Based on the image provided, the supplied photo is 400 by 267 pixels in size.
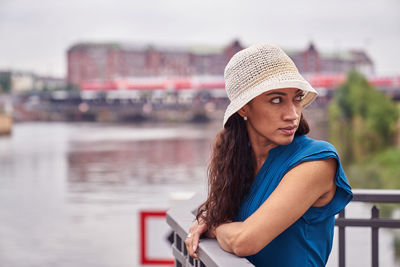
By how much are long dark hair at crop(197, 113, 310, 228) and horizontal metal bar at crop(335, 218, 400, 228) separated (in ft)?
1.48

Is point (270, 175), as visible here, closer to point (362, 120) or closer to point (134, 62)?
point (362, 120)

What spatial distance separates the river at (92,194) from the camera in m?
14.7

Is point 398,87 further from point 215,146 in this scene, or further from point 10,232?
point 215,146

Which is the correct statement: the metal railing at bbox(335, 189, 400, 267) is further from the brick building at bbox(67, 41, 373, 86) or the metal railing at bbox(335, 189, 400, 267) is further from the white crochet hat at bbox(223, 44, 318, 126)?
the brick building at bbox(67, 41, 373, 86)

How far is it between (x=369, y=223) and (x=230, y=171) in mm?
552

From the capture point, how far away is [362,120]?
27.2 m

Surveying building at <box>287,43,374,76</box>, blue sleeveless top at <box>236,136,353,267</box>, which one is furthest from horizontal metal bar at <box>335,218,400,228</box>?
building at <box>287,43,374,76</box>

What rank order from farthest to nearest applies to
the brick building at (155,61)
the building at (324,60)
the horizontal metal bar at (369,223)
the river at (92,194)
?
1. the brick building at (155,61)
2. the building at (324,60)
3. the river at (92,194)
4. the horizontal metal bar at (369,223)

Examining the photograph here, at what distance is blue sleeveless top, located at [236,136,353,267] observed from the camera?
99cm

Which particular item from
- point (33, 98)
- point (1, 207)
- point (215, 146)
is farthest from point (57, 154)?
point (215, 146)

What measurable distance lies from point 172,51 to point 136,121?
9161mm

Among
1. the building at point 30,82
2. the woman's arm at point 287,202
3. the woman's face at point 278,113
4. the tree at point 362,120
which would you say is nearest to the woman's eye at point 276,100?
the woman's face at point 278,113

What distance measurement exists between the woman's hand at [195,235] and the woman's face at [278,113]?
21 cm

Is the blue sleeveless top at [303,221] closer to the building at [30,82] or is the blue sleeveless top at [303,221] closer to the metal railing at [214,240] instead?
the metal railing at [214,240]
